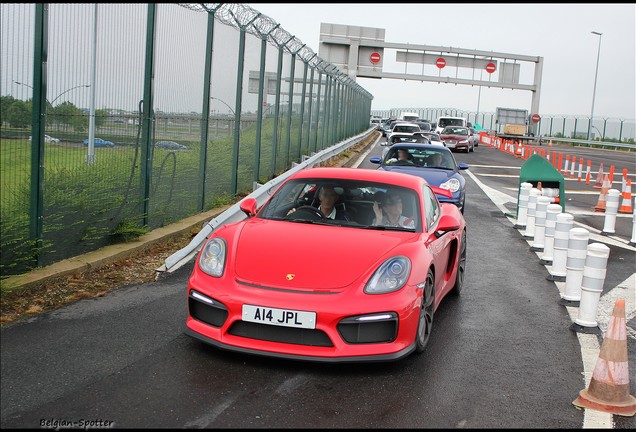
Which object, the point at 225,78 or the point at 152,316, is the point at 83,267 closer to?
the point at 152,316

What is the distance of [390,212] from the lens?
6.96 metres

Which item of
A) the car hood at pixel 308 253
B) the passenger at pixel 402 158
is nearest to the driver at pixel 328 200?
the car hood at pixel 308 253

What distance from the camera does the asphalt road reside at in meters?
4.54

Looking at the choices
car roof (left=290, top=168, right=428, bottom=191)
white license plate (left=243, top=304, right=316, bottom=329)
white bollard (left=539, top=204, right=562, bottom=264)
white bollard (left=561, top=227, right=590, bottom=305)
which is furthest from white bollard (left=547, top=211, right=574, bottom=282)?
white license plate (left=243, top=304, right=316, bottom=329)

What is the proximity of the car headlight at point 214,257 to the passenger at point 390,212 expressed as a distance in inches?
58.1

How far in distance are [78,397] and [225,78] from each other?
8.77 m

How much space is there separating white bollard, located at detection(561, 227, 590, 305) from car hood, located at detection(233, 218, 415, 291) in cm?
214

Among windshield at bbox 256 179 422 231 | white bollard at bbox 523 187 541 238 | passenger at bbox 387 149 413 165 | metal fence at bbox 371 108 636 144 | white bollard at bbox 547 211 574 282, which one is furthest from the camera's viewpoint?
metal fence at bbox 371 108 636 144

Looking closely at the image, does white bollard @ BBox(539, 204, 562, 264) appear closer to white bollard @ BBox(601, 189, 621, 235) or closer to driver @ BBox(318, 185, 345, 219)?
white bollard @ BBox(601, 189, 621, 235)

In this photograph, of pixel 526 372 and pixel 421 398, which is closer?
pixel 421 398

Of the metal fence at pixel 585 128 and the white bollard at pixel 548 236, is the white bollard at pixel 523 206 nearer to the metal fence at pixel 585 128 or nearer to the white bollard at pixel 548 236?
the white bollard at pixel 548 236

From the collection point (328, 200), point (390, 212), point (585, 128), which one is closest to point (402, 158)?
point (328, 200)

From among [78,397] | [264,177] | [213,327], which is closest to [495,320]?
[213,327]

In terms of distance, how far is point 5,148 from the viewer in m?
6.71
